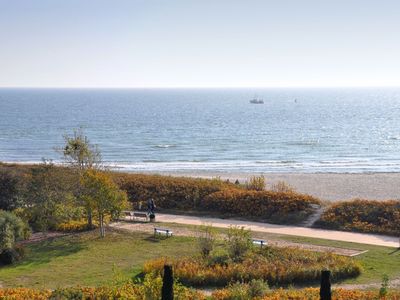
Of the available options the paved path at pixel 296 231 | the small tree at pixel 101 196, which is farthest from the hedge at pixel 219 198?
the small tree at pixel 101 196

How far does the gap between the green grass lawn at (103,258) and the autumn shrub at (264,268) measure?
78 cm

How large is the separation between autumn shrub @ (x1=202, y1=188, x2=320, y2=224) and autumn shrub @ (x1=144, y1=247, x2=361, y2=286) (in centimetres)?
847

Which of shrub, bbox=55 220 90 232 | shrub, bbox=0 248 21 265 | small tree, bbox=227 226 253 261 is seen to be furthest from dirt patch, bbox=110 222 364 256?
shrub, bbox=0 248 21 265

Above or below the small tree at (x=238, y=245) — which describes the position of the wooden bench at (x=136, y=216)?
below

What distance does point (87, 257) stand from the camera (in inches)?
917

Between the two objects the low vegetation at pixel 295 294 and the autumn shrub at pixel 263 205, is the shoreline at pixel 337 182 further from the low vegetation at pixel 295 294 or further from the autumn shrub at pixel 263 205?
the low vegetation at pixel 295 294

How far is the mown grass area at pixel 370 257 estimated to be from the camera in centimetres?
2008

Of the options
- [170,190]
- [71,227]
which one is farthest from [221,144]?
[71,227]

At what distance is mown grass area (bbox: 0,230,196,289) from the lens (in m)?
20.4

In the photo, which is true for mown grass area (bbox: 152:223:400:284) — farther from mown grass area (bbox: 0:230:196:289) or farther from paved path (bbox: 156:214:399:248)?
mown grass area (bbox: 0:230:196:289)

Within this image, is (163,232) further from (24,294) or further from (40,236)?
(24,294)

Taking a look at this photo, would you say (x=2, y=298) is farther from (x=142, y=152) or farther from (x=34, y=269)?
(x=142, y=152)

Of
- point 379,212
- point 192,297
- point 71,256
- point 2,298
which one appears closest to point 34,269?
point 71,256

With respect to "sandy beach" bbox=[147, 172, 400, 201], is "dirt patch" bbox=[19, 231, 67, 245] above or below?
above
